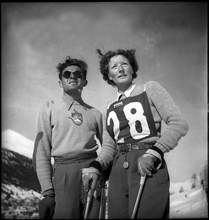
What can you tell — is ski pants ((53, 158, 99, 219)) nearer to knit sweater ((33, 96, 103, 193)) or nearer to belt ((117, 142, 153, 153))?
knit sweater ((33, 96, 103, 193))

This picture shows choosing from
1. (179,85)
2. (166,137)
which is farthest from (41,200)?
(179,85)

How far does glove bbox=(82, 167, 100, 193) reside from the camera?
5.78 feet

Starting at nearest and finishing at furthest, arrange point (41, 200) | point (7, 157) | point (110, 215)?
point (110, 215)
point (41, 200)
point (7, 157)

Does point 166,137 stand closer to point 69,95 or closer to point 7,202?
point 69,95

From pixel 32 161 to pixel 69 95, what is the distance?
0.49 meters

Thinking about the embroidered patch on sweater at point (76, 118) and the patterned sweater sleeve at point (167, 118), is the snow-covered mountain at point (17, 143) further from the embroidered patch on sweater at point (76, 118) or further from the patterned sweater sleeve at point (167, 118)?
the patterned sweater sleeve at point (167, 118)

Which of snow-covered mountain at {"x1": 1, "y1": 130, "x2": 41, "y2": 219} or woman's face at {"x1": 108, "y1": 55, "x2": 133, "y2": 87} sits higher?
woman's face at {"x1": 108, "y1": 55, "x2": 133, "y2": 87}

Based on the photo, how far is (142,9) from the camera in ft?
6.97

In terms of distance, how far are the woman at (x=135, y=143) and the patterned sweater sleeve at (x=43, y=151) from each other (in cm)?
26

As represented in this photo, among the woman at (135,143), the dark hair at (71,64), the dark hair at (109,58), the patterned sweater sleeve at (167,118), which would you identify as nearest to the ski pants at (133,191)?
the woman at (135,143)

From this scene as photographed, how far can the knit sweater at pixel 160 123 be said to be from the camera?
1.61 m

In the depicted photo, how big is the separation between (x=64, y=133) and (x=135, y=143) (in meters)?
0.47

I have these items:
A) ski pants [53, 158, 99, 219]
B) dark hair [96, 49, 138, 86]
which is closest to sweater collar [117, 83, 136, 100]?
dark hair [96, 49, 138, 86]

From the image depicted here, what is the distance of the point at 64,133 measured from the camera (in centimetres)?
192
